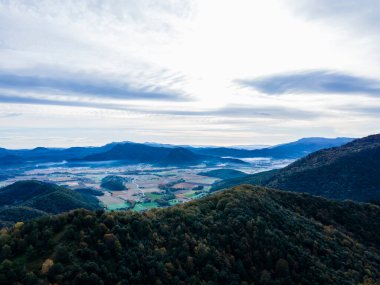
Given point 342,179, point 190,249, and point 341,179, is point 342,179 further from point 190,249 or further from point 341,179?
point 190,249

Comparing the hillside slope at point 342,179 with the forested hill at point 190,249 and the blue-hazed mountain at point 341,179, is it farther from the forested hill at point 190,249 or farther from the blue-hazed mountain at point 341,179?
the forested hill at point 190,249

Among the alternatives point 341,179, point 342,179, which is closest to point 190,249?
point 342,179

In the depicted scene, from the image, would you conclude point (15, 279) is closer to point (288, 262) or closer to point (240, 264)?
point (240, 264)

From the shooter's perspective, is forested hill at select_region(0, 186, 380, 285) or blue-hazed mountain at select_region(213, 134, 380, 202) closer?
forested hill at select_region(0, 186, 380, 285)

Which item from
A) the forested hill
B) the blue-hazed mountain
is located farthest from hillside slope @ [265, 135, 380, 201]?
the forested hill

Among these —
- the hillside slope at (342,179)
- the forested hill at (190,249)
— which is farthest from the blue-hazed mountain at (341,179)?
the forested hill at (190,249)

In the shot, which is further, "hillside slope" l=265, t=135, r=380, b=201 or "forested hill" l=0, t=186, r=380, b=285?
"hillside slope" l=265, t=135, r=380, b=201

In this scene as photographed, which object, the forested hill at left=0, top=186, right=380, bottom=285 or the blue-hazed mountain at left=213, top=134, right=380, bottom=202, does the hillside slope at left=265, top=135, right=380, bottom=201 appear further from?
the forested hill at left=0, top=186, right=380, bottom=285

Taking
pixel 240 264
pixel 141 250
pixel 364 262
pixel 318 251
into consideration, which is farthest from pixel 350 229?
pixel 141 250

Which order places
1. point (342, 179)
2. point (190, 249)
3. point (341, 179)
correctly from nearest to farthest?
point (190, 249) → point (342, 179) → point (341, 179)
